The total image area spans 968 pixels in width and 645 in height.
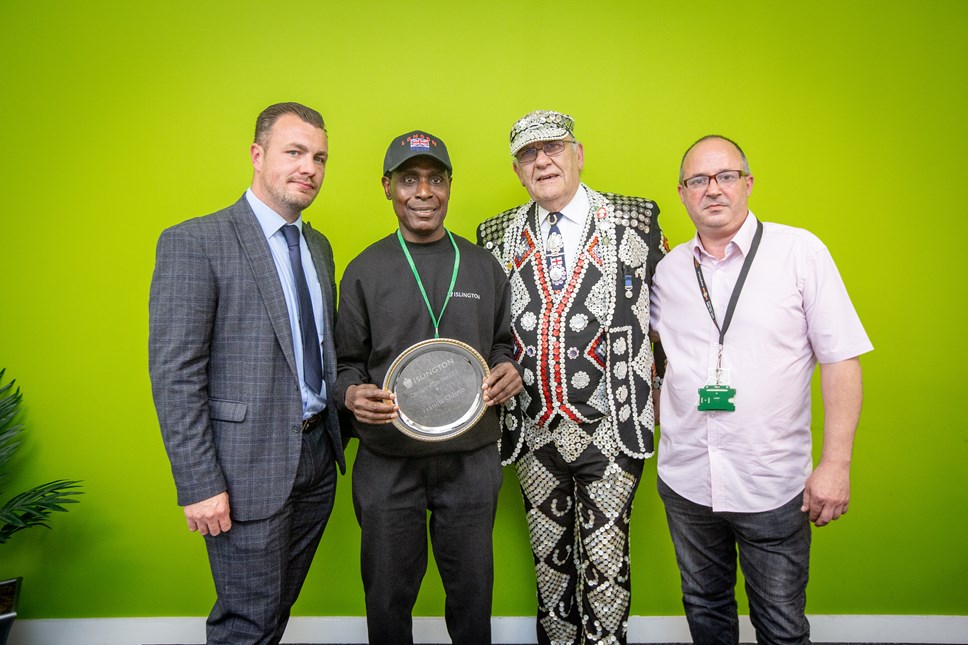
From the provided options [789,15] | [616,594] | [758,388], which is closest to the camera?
[758,388]

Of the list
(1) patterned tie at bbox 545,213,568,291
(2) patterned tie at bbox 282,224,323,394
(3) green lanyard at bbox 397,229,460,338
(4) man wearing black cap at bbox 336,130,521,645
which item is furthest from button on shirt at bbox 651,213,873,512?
(2) patterned tie at bbox 282,224,323,394

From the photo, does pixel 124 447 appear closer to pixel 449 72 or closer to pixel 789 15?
pixel 449 72

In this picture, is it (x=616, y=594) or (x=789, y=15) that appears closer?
(x=616, y=594)

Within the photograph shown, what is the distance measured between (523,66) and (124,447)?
9.69 ft

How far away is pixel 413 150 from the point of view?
209 centimetres

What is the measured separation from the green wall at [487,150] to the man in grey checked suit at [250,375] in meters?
0.96

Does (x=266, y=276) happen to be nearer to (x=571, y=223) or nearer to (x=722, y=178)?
(x=571, y=223)

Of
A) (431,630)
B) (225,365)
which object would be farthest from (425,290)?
(431,630)

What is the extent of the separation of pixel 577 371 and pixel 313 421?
1043 millimetres

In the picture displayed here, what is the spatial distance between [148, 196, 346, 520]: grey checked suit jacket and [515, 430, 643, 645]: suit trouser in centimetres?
105

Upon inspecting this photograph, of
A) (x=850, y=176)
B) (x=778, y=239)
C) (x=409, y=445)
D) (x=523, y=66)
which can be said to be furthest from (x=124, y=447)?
(x=850, y=176)

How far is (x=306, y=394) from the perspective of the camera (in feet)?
6.64

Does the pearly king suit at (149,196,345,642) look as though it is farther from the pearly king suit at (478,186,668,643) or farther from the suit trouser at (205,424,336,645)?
the pearly king suit at (478,186,668,643)

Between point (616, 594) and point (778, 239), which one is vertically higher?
point (778, 239)
